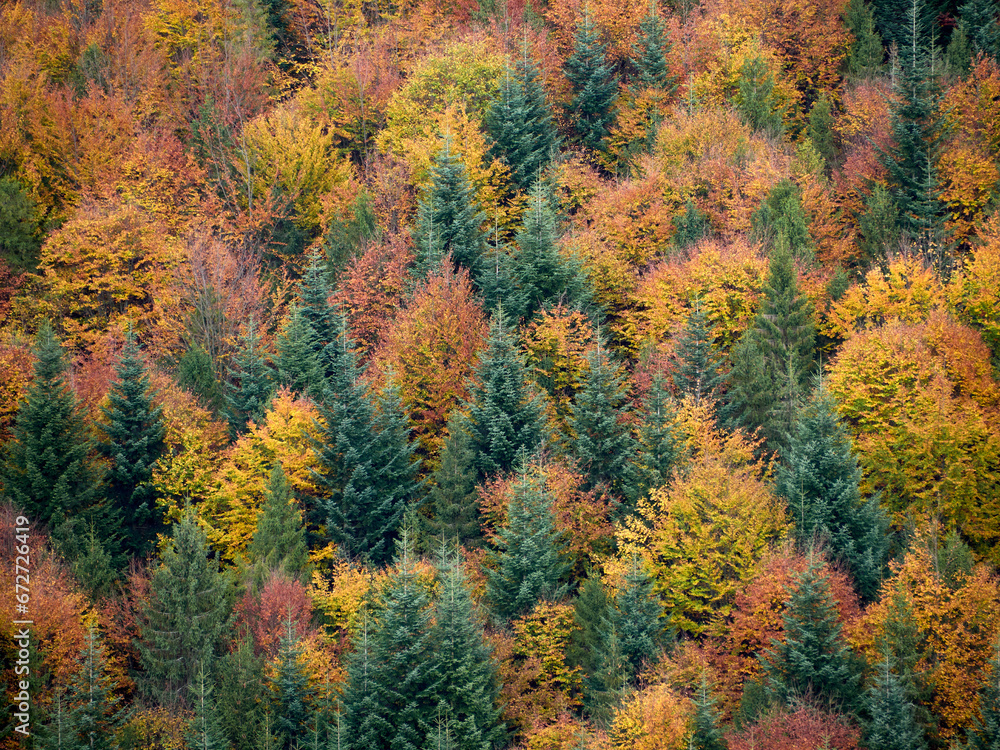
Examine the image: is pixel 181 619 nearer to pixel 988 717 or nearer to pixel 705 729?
pixel 705 729

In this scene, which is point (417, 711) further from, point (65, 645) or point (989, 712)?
point (989, 712)

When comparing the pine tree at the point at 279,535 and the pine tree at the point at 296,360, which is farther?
the pine tree at the point at 296,360

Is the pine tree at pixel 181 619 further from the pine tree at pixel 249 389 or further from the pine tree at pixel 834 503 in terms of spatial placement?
the pine tree at pixel 834 503

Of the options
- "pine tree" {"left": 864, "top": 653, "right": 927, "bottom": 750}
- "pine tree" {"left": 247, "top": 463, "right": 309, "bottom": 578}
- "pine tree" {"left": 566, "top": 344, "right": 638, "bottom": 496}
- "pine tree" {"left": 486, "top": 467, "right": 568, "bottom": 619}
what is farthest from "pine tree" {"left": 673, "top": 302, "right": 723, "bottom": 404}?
"pine tree" {"left": 247, "top": 463, "right": 309, "bottom": 578}

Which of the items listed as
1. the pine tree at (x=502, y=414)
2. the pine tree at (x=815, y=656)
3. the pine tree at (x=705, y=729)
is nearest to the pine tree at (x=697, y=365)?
the pine tree at (x=502, y=414)

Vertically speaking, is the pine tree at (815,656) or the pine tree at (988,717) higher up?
the pine tree at (815,656)

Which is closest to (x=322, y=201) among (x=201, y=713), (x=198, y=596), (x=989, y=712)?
(x=198, y=596)
